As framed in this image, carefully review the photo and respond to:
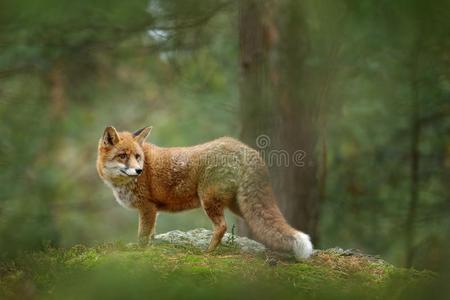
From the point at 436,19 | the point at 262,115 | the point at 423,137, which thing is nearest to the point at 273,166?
the point at 262,115

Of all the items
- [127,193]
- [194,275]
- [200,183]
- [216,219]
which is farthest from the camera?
[127,193]

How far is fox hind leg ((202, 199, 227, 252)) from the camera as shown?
7000 millimetres

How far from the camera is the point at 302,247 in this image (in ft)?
20.5

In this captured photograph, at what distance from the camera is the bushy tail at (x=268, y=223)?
6.30 m

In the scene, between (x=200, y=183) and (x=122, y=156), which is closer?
(x=200, y=183)

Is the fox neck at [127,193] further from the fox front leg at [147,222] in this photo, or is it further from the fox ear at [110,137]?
the fox ear at [110,137]

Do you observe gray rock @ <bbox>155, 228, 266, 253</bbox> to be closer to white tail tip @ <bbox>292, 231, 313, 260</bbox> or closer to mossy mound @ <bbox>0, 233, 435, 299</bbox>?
mossy mound @ <bbox>0, 233, 435, 299</bbox>

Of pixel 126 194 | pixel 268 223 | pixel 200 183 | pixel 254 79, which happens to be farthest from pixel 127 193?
pixel 254 79

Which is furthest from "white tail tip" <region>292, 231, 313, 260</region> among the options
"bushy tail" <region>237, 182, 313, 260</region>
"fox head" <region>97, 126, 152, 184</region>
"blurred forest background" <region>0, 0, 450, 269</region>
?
"fox head" <region>97, 126, 152, 184</region>

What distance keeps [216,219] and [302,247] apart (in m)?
1.23

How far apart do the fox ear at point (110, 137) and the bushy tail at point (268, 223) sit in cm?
197

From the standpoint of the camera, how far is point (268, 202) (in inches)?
272

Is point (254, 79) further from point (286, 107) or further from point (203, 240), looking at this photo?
point (203, 240)

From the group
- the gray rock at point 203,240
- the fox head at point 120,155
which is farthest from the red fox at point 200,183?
the gray rock at point 203,240
